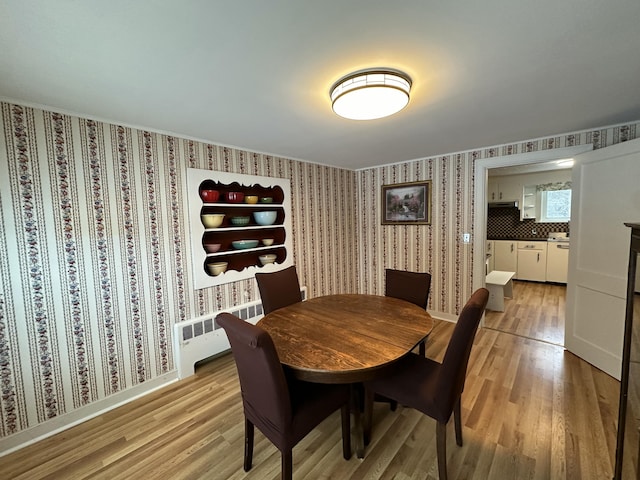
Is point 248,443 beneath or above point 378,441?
above

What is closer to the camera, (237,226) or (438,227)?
(237,226)

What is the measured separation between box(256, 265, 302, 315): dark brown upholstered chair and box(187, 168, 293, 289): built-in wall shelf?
2.05ft

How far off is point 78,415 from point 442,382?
8.19 feet

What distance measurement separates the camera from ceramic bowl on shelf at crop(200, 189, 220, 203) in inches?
99.7

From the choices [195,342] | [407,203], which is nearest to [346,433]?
[195,342]

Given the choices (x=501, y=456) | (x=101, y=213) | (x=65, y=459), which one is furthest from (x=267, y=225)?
(x=501, y=456)

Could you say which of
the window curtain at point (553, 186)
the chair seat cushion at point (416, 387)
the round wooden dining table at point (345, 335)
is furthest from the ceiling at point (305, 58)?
the window curtain at point (553, 186)

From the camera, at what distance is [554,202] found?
5172mm

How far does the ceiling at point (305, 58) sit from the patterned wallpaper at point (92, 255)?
27 centimetres

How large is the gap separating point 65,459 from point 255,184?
2522mm

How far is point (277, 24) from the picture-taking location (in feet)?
3.44

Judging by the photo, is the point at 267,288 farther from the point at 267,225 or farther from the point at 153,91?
the point at 153,91

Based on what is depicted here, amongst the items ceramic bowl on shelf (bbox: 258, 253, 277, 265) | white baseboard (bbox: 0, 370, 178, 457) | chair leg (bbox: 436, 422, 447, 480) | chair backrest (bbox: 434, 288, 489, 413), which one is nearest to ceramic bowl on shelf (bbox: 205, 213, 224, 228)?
ceramic bowl on shelf (bbox: 258, 253, 277, 265)

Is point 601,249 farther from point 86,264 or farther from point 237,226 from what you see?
point 86,264
